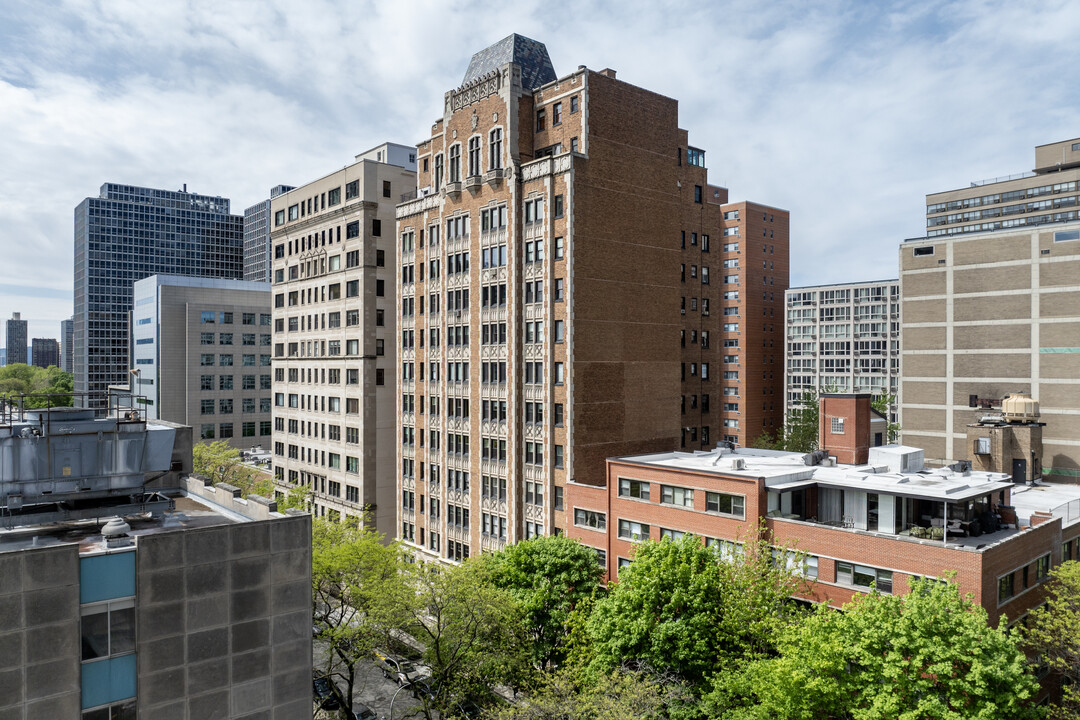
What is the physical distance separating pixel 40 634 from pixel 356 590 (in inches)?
1024

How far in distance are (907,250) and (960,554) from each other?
61488 mm

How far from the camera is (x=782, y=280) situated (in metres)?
155

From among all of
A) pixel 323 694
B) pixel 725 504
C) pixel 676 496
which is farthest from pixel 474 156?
pixel 323 694

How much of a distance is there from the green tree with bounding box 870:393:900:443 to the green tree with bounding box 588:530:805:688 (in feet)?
287

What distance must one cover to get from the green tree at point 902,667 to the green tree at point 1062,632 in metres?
12.1

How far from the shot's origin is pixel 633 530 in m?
57.1

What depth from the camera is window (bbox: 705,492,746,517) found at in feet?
164

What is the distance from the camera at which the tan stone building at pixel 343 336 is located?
287ft

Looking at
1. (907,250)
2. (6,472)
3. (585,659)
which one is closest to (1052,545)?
(585,659)

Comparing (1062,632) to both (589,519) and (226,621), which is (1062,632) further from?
(226,621)

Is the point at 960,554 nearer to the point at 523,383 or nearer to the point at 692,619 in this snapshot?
the point at 692,619

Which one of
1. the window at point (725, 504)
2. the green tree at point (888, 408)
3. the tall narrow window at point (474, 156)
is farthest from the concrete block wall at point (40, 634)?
the green tree at point (888, 408)

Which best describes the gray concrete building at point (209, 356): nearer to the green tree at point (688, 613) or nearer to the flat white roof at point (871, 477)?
the flat white roof at point (871, 477)

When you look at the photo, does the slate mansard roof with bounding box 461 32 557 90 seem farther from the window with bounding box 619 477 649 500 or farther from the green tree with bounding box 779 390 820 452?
the green tree with bounding box 779 390 820 452
